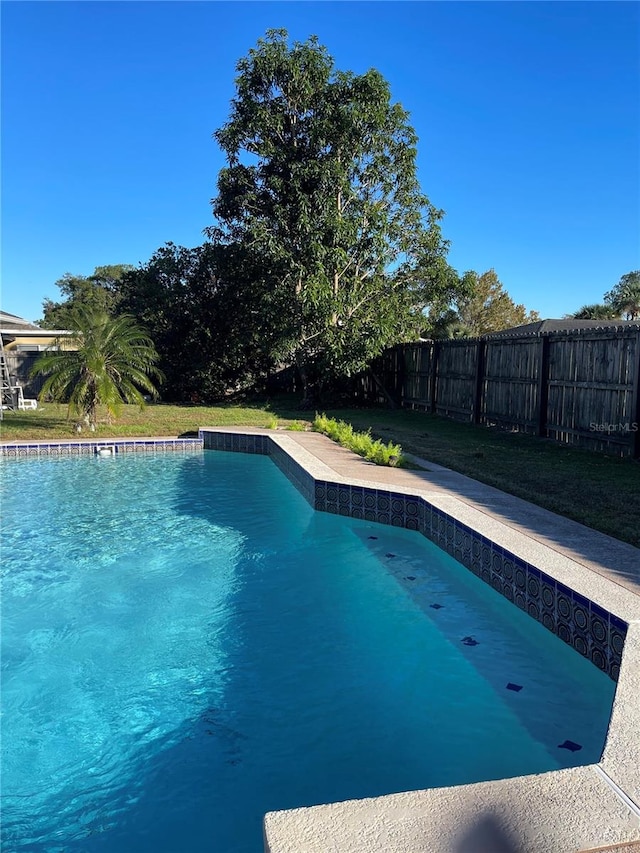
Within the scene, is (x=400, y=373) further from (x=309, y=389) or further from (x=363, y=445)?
(x=363, y=445)

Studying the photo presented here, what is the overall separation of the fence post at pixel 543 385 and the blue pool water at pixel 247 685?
581 cm

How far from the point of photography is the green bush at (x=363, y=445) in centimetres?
865

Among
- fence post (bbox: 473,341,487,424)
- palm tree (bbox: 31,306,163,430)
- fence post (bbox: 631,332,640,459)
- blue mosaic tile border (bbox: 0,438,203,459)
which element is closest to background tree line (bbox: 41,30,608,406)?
fence post (bbox: 473,341,487,424)

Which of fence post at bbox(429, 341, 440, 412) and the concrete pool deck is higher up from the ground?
fence post at bbox(429, 341, 440, 412)

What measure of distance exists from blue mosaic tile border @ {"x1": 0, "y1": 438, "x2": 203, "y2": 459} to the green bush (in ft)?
8.61

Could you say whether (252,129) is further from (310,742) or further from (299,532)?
(310,742)

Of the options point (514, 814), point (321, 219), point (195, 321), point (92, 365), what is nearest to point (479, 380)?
point (321, 219)

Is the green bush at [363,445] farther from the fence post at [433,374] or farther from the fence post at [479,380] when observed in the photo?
the fence post at [433,374]

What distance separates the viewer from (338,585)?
540cm

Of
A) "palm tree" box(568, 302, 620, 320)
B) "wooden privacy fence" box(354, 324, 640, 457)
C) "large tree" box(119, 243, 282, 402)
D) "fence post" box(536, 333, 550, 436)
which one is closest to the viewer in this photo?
"wooden privacy fence" box(354, 324, 640, 457)

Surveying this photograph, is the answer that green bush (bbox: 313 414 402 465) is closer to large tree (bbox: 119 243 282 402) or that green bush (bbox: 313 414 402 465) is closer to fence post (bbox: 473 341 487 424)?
fence post (bbox: 473 341 487 424)

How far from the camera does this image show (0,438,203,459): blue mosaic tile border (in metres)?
11.5

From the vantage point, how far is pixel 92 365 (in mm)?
11922

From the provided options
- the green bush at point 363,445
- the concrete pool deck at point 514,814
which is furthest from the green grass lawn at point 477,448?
the concrete pool deck at point 514,814
